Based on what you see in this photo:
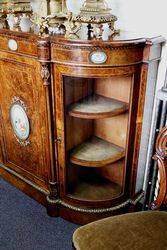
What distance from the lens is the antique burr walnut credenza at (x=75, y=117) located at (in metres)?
1.05

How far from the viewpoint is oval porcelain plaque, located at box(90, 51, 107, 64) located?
1.02m

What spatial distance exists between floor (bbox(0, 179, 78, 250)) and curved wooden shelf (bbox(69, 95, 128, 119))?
631 millimetres

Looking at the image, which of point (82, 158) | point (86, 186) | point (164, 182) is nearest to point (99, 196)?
point (86, 186)

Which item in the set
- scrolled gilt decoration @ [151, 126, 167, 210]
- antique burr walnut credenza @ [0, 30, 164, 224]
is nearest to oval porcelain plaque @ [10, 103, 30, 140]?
antique burr walnut credenza @ [0, 30, 164, 224]

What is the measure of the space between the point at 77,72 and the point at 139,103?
291 millimetres

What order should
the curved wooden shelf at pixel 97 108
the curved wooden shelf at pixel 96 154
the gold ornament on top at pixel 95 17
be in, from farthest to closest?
the curved wooden shelf at pixel 96 154
the curved wooden shelf at pixel 97 108
the gold ornament on top at pixel 95 17

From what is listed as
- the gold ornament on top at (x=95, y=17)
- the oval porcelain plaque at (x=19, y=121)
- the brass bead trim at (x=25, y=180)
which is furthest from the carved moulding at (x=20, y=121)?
the gold ornament on top at (x=95, y=17)

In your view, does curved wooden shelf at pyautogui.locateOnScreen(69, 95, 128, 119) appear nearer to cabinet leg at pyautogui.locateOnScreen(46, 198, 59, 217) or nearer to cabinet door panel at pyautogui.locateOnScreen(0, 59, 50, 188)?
cabinet door panel at pyautogui.locateOnScreen(0, 59, 50, 188)

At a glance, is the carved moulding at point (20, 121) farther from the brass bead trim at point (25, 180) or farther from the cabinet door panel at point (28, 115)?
the brass bead trim at point (25, 180)

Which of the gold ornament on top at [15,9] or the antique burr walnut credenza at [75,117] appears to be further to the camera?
the gold ornament on top at [15,9]

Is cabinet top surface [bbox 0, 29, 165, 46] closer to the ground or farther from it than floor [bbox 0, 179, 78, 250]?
farther from it

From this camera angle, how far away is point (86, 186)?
1.48m

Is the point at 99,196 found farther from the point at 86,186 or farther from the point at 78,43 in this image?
the point at 78,43

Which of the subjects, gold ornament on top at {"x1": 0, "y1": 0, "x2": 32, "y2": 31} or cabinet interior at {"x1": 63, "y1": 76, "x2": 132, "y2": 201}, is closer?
cabinet interior at {"x1": 63, "y1": 76, "x2": 132, "y2": 201}
